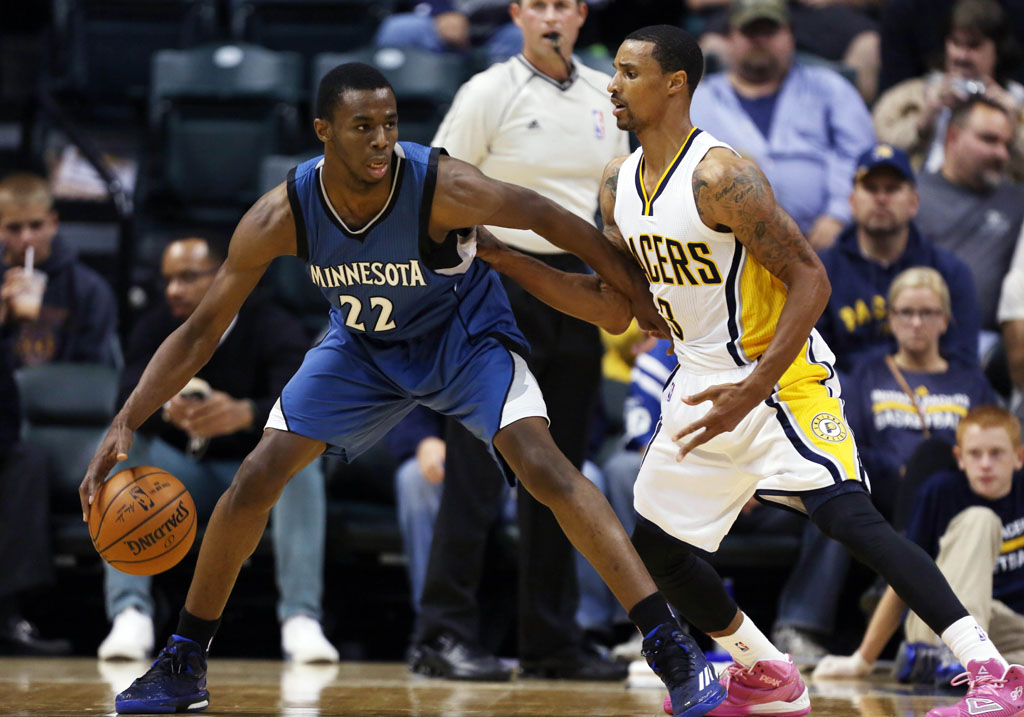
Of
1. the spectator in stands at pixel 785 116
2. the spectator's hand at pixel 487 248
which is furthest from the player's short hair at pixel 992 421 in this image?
the spectator's hand at pixel 487 248

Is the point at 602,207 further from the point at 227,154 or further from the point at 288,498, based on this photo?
the point at 227,154

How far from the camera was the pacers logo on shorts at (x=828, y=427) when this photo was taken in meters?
3.86

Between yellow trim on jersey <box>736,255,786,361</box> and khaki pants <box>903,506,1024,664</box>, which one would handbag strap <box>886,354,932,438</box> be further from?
yellow trim on jersey <box>736,255,786,361</box>

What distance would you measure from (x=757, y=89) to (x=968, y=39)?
47.3 inches

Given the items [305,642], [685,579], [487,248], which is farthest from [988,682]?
[305,642]

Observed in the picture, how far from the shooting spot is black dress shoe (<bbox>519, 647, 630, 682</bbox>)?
5.30m

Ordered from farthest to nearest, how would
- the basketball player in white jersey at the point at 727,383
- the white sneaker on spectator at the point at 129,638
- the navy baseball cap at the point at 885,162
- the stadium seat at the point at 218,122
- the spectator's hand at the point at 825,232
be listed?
the stadium seat at the point at 218,122 < the spectator's hand at the point at 825,232 < the navy baseball cap at the point at 885,162 < the white sneaker on spectator at the point at 129,638 < the basketball player in white jersey at the point at 727,383

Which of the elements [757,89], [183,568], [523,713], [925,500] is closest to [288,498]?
[183,568]

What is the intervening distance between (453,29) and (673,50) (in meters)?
4.96

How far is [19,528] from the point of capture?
6.23 meters

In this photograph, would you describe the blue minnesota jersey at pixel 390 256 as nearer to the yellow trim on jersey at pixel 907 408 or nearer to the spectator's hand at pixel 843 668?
the spectator's hand at pixel 843 668

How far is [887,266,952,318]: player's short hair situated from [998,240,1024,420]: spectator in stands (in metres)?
0.53

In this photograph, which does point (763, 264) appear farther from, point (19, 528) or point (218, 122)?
point (218, 122)

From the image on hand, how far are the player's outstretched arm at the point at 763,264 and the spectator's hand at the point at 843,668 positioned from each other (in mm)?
1908
